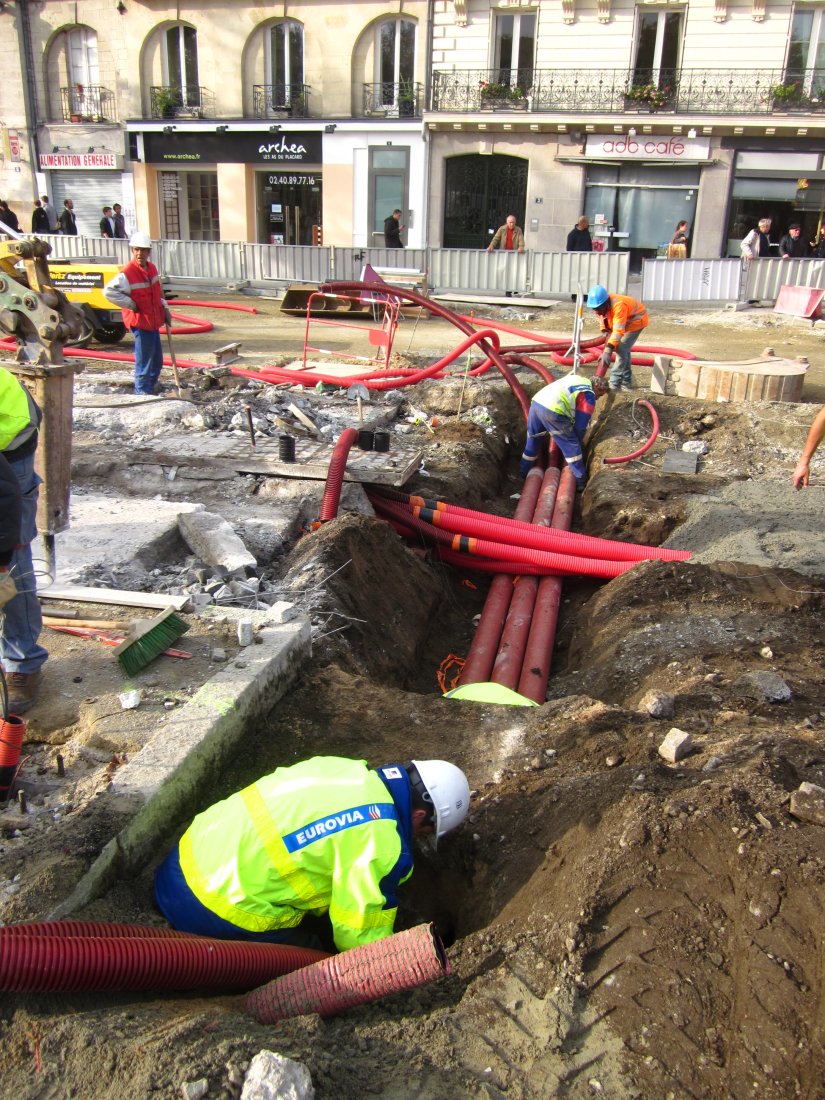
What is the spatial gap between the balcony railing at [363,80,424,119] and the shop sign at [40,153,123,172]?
27.9 feet

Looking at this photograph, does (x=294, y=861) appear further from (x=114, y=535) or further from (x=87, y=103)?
(x=87, y=103)

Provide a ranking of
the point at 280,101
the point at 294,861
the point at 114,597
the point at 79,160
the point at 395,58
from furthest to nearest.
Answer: the point at 79,160
the point at 280,101
the point at 395,58
the point at 114,597
the point at 294,861

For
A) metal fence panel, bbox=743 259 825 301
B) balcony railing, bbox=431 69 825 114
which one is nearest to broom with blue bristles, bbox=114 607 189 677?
metal fence panel, bbox=743 259 825 301

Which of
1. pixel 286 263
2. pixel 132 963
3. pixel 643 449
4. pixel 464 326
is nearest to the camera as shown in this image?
pixel 132 963

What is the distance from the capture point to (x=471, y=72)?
82.4 feet

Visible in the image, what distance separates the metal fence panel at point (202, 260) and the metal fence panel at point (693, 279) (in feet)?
29.9

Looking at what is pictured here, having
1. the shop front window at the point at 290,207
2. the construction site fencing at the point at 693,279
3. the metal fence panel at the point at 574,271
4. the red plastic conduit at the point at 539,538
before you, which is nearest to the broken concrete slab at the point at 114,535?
the red plastic conduit at the point at 539,538

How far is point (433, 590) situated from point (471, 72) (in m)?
22.4

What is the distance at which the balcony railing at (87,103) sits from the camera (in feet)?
93.4

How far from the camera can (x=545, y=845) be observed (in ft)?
12.2

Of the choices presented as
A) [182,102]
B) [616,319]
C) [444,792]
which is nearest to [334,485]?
[444,792]

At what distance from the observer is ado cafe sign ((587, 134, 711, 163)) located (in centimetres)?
2380

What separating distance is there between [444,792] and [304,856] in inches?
25.1

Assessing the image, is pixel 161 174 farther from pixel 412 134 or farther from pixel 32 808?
pixel 32 808
